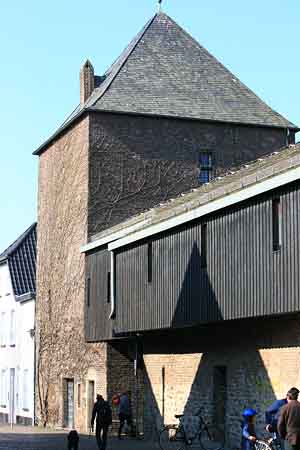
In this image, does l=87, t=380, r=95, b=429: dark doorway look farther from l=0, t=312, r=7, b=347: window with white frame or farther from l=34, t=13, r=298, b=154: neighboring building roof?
l=0, t=312, r=7, b=347: window with white frame

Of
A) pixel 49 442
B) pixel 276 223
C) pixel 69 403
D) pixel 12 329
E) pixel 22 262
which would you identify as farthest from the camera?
pixel 22 262

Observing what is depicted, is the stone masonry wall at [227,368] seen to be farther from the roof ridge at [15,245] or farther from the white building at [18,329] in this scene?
the roof ridge at [15,245]

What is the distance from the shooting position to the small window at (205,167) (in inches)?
1532

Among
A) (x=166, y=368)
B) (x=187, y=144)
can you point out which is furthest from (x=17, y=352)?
(x=166, y=368)

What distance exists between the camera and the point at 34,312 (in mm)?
45250

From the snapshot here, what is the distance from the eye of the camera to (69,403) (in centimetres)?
3953

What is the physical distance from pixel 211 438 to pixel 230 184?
674 centimetres

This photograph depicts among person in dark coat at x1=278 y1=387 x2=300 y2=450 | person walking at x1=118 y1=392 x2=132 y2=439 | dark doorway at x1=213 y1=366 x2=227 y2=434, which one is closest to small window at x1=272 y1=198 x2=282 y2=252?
person in dark coat at x1=278 y1=387 x2=300 y2=450

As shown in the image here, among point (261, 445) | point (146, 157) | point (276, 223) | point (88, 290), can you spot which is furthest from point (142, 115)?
point (261, 445)

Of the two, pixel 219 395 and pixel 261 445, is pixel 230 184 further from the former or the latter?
pixel 261 445

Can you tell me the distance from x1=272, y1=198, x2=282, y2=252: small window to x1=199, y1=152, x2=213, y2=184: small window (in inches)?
699

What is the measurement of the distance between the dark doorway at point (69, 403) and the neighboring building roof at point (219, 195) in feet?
27.6

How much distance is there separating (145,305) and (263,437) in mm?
7064

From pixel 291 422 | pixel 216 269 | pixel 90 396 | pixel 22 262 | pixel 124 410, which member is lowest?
pixel 291 422
